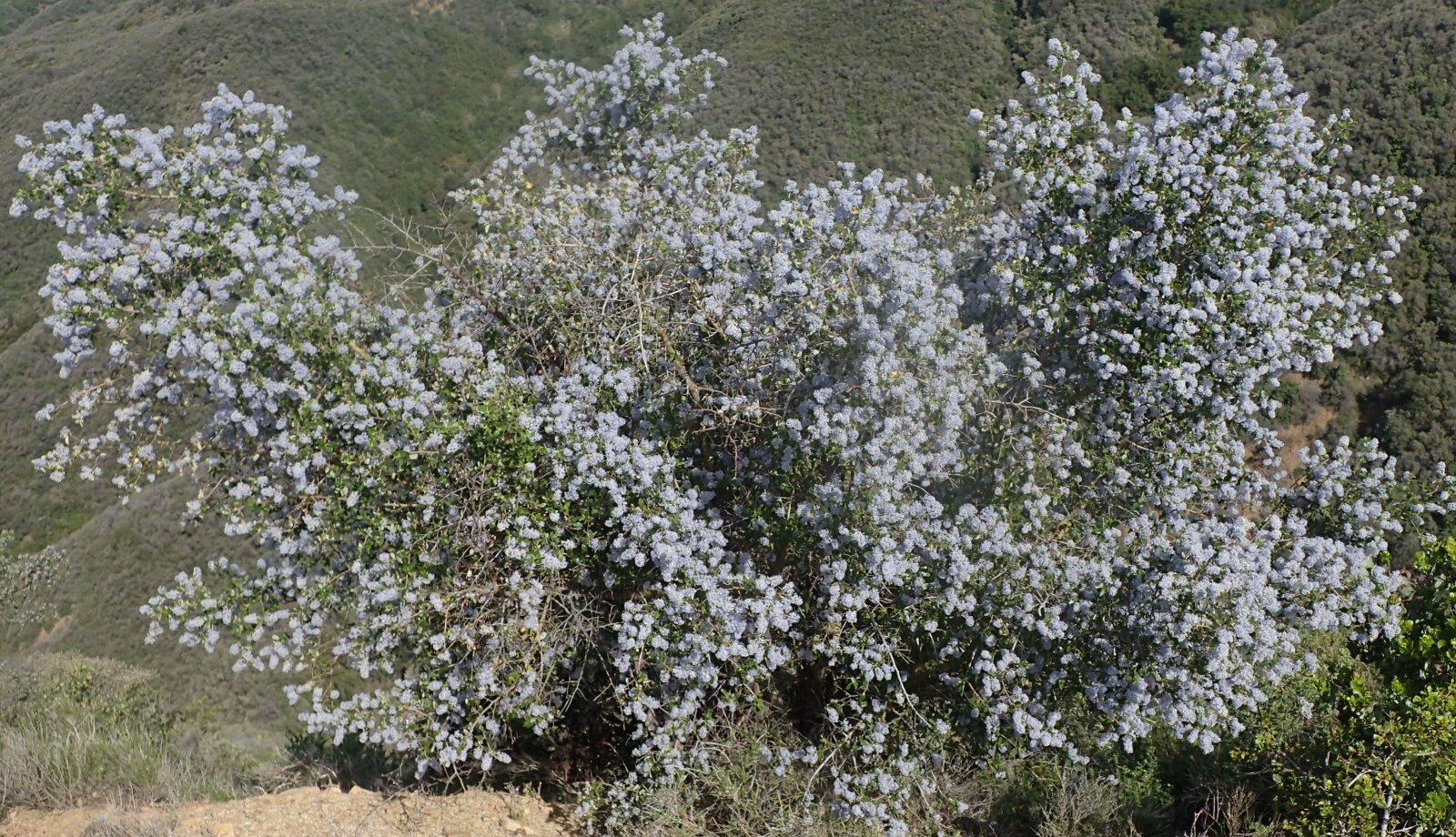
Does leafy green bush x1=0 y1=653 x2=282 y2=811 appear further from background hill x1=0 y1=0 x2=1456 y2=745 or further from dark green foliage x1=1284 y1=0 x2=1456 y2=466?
dark green foliage x1=1284 y1=0 x2=1456 y2=466

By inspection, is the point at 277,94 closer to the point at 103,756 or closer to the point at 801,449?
the point at 103,756

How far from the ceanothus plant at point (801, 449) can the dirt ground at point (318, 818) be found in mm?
794

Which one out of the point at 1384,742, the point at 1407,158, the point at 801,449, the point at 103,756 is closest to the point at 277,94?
the point at 1407,158

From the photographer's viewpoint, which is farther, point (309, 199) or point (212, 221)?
point (309, 199)

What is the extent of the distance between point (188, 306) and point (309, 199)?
1.29 meters

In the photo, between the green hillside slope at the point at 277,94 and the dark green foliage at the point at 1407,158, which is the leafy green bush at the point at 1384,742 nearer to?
the dark green foliage at the point at 1407,158

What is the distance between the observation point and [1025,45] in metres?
33.7

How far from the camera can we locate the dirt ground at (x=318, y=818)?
6.66m

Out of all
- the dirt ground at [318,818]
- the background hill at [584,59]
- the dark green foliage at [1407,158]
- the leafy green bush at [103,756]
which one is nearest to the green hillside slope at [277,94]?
the background hill at [584,59]

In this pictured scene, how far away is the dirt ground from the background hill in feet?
44.1

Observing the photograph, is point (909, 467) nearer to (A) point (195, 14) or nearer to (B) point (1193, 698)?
(B) point (1193, 698)

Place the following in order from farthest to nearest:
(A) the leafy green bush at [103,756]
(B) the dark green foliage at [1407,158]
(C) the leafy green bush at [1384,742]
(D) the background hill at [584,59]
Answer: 1. (D) the background hill at [584,59]
2. (B) the dark green foliage at [1407,158]
3. (A) the leafy green bush at [103,756]
4. (C) the leafy green bush at [1384,742]

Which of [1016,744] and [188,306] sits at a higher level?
[188,306]

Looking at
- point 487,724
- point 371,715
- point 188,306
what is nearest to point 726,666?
point 487,724
